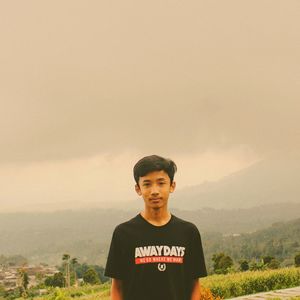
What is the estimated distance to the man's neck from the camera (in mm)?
2619

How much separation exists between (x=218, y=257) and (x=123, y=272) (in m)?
24.2

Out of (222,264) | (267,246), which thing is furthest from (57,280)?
(267,246)

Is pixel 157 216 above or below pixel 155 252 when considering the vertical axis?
above

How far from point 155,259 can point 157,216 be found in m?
0.22

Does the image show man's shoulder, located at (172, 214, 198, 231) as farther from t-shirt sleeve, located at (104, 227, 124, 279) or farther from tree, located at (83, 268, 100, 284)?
tree, located at (83, 268, 100, 284)

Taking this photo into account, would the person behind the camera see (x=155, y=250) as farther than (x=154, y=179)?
No

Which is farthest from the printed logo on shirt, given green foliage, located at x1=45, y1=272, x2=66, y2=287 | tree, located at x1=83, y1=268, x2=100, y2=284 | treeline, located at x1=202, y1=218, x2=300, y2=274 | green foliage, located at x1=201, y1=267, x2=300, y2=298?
treeline, located at x1=202, y1=218, x2=300, y2=274

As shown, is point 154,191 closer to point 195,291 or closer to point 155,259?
point 155,259

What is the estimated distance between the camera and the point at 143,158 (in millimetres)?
2703

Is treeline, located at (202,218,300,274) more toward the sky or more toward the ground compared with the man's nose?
more toward the sky

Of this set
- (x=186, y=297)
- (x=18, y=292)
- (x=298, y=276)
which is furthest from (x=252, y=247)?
(x=186, y=297)

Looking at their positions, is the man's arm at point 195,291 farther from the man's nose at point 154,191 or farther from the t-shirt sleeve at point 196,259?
the man's nose at point 154,191

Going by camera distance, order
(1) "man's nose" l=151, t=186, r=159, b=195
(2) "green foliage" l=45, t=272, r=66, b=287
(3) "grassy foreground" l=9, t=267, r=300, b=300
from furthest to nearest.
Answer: (2) "green foliage" l=45, t=272, r=66, b=287 < (3) "grassy foreground" l=9, t=267, r=300, b=300 < (1) "man's nose" l=151, t=186, r=159, b=195

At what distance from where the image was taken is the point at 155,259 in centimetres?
252
